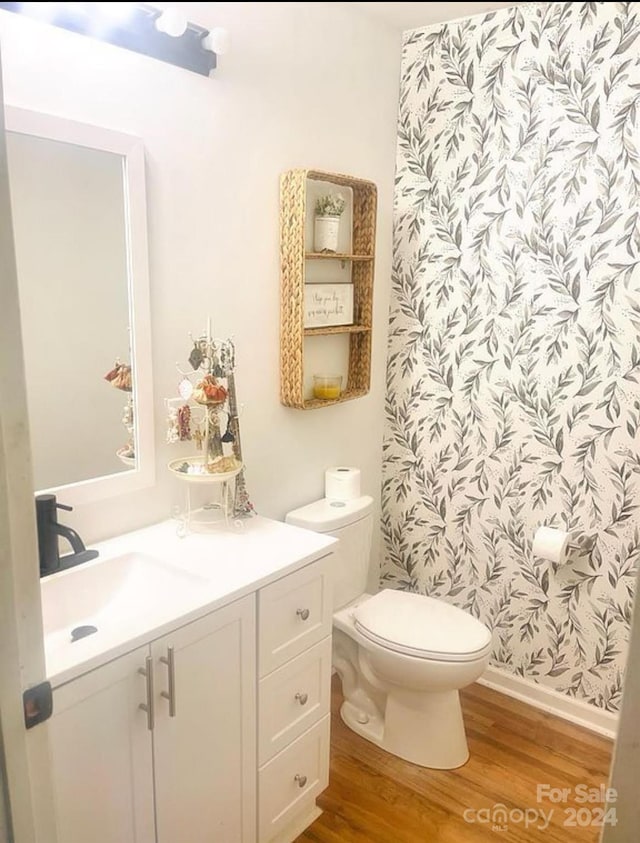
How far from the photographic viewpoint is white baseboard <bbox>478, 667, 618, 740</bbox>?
7.50 feet

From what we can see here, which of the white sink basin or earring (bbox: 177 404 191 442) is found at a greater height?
earring (bbox: 177 404 191 442)

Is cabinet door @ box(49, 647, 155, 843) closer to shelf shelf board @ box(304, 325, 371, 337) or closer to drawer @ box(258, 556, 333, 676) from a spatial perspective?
drawer @ box(258, 556, 333, 676)

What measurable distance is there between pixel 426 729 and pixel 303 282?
151 cm

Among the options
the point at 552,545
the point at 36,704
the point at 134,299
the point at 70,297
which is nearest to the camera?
the point at 36,704

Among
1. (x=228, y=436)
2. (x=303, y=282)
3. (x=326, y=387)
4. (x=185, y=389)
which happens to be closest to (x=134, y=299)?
(x=185, y=389)

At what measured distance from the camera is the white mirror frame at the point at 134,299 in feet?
4.86

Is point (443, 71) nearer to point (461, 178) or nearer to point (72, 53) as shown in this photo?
point (461, 178)

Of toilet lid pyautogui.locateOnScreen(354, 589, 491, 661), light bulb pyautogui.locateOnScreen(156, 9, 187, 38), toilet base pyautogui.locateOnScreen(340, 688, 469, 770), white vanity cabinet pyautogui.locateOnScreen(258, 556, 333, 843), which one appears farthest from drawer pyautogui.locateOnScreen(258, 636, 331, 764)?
light bulb pyautogui.locateOnScreen(156, 9, 187, 38)

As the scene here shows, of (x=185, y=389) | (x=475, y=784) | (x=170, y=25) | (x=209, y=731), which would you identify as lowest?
(x=475, y=784)

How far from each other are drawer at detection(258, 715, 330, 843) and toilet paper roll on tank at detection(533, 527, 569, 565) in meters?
0.93

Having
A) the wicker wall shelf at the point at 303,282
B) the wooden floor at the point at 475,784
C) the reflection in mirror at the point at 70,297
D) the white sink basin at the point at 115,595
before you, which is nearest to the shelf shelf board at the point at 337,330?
the wicker wall shelf at the point at 303,282

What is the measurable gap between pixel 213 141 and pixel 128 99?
28 cm

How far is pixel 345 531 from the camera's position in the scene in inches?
87.8

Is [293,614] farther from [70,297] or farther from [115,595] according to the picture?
[70,297]
